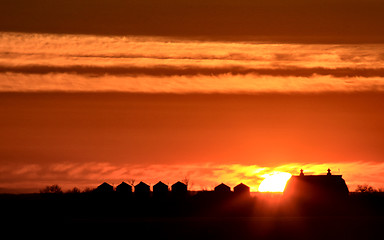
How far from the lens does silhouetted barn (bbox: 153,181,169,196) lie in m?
151

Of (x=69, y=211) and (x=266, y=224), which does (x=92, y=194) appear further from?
(x=266, y=224)

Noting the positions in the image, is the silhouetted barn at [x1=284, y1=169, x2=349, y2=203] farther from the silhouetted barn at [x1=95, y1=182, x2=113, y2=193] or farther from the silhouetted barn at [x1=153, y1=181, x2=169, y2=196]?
the silhouetted barn at [x1=95, y1=182, x2=113, y2=193]

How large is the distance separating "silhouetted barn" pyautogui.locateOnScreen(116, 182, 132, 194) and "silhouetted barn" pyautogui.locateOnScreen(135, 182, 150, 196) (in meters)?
1.40

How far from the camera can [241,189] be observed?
494ft

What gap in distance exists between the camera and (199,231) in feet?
263

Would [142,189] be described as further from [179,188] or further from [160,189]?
[179,188]

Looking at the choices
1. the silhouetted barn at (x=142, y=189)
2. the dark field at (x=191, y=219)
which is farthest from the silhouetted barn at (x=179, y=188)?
the dark field at (x=191, y=219)

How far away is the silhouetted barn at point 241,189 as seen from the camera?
150 metres

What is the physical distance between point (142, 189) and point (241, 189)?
64.5ft

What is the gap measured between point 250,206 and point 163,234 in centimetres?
5261

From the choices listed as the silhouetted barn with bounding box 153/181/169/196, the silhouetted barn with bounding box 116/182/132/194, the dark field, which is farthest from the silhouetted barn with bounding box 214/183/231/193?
the silhouetted barn with bounding box 116/182/132/194

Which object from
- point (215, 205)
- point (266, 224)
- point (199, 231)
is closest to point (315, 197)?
point (215, 205)

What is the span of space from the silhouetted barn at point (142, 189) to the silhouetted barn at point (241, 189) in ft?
57.0

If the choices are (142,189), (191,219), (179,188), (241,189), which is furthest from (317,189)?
(142,189)
